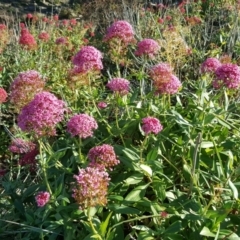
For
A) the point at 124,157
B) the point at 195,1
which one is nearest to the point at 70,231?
the point at 124,157

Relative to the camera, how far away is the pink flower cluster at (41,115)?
1.76 meters

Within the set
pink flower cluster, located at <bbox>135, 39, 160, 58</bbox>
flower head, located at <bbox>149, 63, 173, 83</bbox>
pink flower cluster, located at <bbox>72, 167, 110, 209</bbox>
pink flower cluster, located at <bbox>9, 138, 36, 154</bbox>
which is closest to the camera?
pink flower cluster, located at <bbox>72, 167, 110, 209</bbox>

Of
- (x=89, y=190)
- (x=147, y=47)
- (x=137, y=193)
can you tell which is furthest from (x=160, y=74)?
(x=89, y=190)

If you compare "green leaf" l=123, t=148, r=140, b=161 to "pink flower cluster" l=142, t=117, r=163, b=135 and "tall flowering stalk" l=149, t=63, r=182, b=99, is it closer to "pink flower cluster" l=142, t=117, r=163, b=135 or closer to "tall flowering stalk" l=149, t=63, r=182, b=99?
"pink flower cluster" l=142, t=117, r=163, b=135

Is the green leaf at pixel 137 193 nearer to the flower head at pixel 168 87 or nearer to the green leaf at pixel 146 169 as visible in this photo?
Result: the green leaf at pixel 146 169

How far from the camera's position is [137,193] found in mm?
1925

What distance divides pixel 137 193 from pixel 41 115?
1.64ft

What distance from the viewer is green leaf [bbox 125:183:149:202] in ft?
6.22

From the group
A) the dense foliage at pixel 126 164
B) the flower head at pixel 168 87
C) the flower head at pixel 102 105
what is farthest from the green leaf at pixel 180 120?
the flower head at pixel 102 105

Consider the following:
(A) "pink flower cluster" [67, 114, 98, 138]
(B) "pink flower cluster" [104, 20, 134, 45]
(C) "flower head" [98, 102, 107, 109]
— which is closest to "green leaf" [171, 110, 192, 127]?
(A) "pink flower cluster" [67, 114, 98, 138]

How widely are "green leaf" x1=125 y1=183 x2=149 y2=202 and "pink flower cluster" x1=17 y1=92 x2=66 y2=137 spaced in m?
0.39

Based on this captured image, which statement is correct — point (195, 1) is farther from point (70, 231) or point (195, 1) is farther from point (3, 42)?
point (70, 231)

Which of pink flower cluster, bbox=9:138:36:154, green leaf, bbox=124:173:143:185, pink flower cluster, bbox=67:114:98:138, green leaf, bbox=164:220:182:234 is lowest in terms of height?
pink flower cluster, bbox=9:138:36:154

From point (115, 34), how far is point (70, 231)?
1081mm
